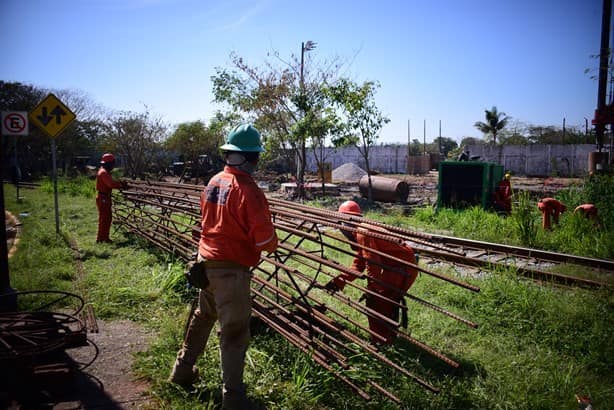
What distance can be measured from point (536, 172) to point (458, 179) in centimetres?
2718

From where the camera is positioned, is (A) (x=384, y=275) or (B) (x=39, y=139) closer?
(A) (x=384, y=275)

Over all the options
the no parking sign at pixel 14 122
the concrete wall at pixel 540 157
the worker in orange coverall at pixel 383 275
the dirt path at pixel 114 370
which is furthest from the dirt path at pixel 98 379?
the concrete wall at pixel 540 157

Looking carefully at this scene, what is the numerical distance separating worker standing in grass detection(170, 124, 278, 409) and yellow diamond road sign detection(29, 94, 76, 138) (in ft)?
26.6

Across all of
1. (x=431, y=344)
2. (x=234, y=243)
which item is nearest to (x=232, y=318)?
(x=234, y=243)

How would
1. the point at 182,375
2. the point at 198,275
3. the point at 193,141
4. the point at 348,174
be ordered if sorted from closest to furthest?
the point at 198,275 → the point at 182,375 → the point at 193,141 → the point at 348,174

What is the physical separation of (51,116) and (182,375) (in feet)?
27.6

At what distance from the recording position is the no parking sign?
9.03 meters

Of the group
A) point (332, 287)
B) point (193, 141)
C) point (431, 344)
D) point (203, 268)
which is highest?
point (193, 141)

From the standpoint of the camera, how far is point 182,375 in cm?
321

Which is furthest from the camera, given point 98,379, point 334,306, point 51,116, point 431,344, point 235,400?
point 51,116

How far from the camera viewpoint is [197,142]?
27.8 meters

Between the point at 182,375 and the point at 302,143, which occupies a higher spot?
the point at 302,143

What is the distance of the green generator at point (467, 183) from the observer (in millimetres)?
11955

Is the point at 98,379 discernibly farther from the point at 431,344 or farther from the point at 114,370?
the point at 431,344
